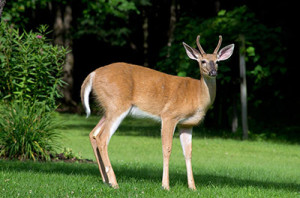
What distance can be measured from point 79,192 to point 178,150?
6481 millimetres

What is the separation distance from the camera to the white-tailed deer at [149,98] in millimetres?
7312

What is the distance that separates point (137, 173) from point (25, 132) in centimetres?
238

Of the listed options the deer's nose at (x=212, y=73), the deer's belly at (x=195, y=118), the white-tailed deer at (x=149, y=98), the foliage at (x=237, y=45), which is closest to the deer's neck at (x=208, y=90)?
the white-tailed deer at (x=149, y=98)

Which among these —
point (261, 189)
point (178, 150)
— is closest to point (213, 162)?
point (178, 150)

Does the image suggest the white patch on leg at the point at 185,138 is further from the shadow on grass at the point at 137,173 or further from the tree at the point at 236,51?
the tree at the point at 236,51

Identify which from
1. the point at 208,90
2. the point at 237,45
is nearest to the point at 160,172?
the point at 208,90

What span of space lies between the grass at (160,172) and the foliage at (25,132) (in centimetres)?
57

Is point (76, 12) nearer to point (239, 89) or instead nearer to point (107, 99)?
point (239, 89)

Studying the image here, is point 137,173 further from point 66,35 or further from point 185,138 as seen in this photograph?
point 66,35

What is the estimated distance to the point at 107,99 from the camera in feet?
24.2

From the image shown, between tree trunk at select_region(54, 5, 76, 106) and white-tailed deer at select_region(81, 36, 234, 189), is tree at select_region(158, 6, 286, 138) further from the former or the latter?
tree trunk at select_region(54, 5, 76, 106)

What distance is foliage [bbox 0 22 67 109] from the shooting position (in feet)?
34.3

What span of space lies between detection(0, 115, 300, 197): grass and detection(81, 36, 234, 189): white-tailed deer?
0.53 metres

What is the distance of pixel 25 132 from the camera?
9.85 m
